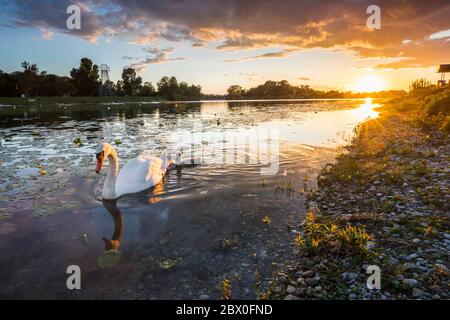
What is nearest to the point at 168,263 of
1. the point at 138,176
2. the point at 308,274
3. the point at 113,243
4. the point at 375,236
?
the point at 113,243

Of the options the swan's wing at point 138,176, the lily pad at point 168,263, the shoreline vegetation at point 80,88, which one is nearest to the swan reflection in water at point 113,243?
the swan's wing at point 138,176

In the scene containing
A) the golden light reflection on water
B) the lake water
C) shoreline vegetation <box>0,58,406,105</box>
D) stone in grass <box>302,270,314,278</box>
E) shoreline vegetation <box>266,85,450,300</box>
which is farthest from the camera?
shoreline vegetation <box>0,58,406,105</box>

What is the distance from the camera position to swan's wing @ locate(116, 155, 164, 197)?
10539 mm

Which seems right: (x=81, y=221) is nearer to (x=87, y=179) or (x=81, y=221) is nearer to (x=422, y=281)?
(x=87, y=179)

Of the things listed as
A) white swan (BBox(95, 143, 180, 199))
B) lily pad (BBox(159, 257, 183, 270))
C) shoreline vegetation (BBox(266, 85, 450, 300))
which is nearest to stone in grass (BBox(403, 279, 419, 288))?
shoreline vegetation (BBox(266, 85, 450, 300))

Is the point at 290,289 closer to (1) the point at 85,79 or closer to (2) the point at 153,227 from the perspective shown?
(2) the point at 153,227

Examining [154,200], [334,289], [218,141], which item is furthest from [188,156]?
[334,289]

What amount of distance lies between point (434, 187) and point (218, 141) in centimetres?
1561

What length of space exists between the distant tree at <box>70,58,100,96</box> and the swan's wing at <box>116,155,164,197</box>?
137m

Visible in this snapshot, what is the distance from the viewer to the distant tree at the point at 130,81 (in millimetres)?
150250

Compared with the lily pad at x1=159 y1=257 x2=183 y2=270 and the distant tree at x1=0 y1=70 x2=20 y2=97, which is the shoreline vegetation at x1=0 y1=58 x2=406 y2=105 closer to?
the distant tree at x1=0 y1=70 x2=20 y2=97

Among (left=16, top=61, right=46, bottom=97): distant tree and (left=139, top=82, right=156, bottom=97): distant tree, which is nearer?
(left=16, top=61, right=46, bottom=97): distant tree

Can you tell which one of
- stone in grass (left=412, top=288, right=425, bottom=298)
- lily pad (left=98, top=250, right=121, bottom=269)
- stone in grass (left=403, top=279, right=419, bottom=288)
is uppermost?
stone in grass (left=403, top=279, right=419, bottom=288)

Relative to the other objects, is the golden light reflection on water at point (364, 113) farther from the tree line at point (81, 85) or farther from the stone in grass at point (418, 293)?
the tree line at point (81, 85)
